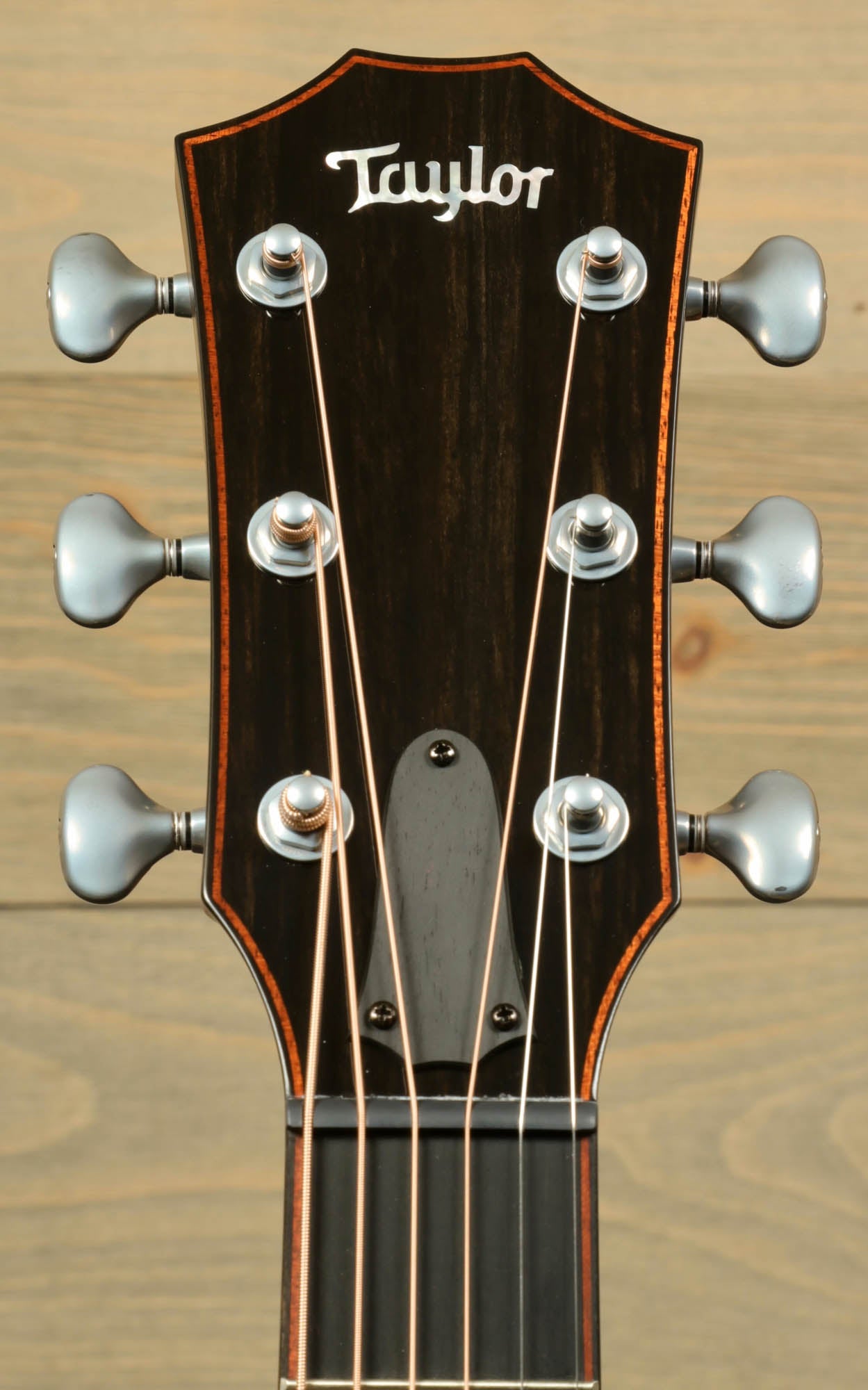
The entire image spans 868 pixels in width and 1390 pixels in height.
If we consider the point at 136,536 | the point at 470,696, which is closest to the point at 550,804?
the point at 470,696

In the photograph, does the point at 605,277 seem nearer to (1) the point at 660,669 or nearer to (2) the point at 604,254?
(2) the point at 604,254

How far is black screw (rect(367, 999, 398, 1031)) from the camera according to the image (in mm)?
571

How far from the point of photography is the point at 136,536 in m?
0.61

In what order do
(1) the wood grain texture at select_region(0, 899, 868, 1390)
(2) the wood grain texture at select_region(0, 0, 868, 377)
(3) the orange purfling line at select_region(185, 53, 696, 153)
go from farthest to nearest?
(2) the wood grain texture at select_region(0, 0, 868, 377) < (1) the wood grain texture at select_region(0, 899, 868, 1390) < (3) the orange purfling line at select_region(185, 53, 696, 153)

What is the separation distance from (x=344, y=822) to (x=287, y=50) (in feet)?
1.79

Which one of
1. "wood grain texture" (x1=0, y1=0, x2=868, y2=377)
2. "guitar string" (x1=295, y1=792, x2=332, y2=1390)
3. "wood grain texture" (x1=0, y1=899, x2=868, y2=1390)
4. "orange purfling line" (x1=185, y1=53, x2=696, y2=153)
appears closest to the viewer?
"guitar string" (x1=295, y1=792, x2=332, y2=1390)

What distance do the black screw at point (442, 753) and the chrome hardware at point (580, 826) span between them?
0.10ft

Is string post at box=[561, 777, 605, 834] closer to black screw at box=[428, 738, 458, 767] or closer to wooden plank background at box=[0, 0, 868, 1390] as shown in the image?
black screw at box=[428, 738, 458, 767]

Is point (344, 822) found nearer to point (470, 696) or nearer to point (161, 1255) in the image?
point (470, 696)

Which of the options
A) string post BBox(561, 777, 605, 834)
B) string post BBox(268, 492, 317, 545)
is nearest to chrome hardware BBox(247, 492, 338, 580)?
string post BBox(268, 492, 317, 545)

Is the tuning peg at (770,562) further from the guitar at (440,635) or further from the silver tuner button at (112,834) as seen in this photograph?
the silver tuner button at (112,834)

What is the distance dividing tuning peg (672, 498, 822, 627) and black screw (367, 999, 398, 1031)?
0.16 meters

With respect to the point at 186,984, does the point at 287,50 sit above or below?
above

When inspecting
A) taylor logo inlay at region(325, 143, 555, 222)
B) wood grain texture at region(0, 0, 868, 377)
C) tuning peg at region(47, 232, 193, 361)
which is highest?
wood grain texture at region(0, 0, 868, 377)
